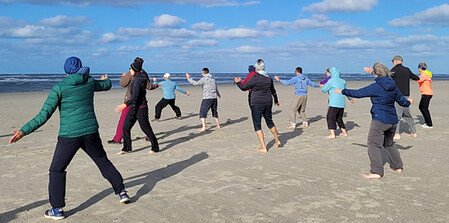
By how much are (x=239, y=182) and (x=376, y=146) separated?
2.21 meters

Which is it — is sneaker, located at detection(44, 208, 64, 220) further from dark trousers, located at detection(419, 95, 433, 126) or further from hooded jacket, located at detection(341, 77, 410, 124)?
dark trousers, located at detection(419, 95, 433, 126)

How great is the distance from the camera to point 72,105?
15.4 feet

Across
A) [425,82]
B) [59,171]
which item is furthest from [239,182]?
[425,82]

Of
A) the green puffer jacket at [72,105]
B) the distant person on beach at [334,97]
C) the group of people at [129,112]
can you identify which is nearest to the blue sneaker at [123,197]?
the group of people at [129,112]

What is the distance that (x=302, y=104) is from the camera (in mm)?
12023

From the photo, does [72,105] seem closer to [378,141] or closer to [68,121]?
[68,121]

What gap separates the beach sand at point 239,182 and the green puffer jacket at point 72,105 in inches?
41.5

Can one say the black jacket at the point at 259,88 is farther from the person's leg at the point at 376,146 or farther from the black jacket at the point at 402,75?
the black jacket at the point at 402,75

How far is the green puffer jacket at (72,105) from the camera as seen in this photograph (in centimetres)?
458

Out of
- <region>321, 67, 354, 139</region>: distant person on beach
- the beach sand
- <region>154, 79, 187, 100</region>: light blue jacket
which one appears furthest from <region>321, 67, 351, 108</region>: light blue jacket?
<region>154, 79, 187, 100</region>: light blue jacket

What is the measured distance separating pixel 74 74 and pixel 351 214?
3.65m

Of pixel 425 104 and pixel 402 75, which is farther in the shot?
pixel 425 104

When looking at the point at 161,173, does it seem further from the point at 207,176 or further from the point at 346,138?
the point at 346,138

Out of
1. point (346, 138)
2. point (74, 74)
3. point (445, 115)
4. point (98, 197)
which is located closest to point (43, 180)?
point (98, 197)
